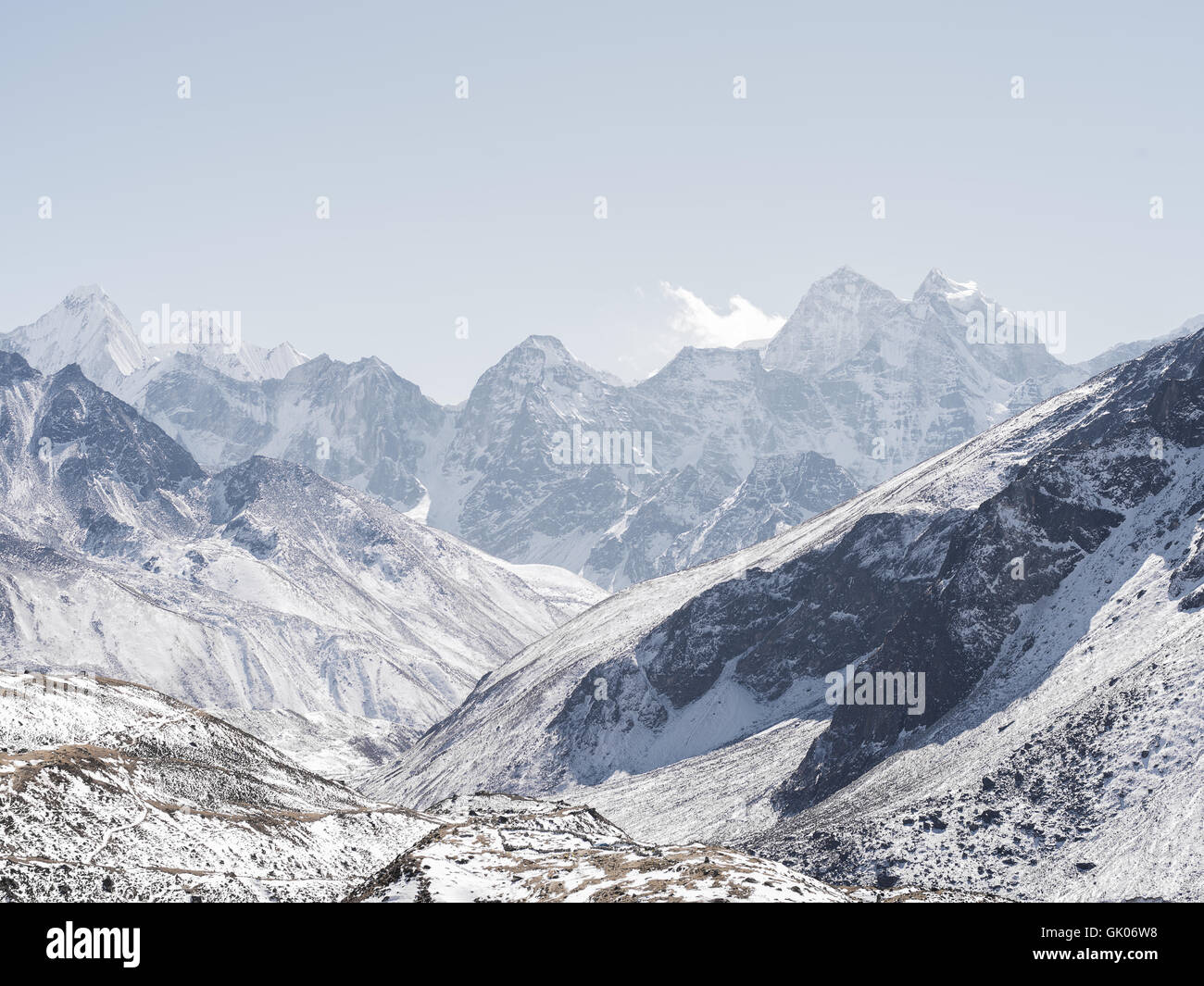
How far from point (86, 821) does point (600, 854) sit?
5149 centimetres

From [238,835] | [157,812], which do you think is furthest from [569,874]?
[157,812]

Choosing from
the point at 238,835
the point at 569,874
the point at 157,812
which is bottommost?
the point at 238,835

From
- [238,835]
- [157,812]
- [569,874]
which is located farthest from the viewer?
[238,835]

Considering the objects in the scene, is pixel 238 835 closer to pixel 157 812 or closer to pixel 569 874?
pixel 157 812

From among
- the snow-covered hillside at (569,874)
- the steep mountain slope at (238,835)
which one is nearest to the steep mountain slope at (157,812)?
the steep mountain slope at (238,835)

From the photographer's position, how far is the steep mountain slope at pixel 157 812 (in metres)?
113

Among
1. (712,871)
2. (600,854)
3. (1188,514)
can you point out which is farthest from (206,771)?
(1188,514)

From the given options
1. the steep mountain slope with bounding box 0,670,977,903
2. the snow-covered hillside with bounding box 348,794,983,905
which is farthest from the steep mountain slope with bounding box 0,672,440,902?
the snow-covered hillside with bounding box 348,794,983,905

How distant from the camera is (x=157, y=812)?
12838 cm

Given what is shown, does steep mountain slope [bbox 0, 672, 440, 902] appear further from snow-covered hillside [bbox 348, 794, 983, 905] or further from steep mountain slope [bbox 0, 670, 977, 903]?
snow-covered hillside [bbox 348, 794, 983, 905]

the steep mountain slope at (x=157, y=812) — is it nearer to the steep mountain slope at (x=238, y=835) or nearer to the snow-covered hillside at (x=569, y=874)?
the steep mountain slope at (x=238, y=835)

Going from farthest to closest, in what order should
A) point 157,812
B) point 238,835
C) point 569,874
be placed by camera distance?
point 238,835, point 157,812, point 569,874

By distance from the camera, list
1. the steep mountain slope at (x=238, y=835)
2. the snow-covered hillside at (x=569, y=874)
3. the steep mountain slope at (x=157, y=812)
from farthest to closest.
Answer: the steep mountain slope at (x=157, y=812)
the steep mountain slope at (x=238, y=835)
the snow-covered hillside at (x=569, y=874)
